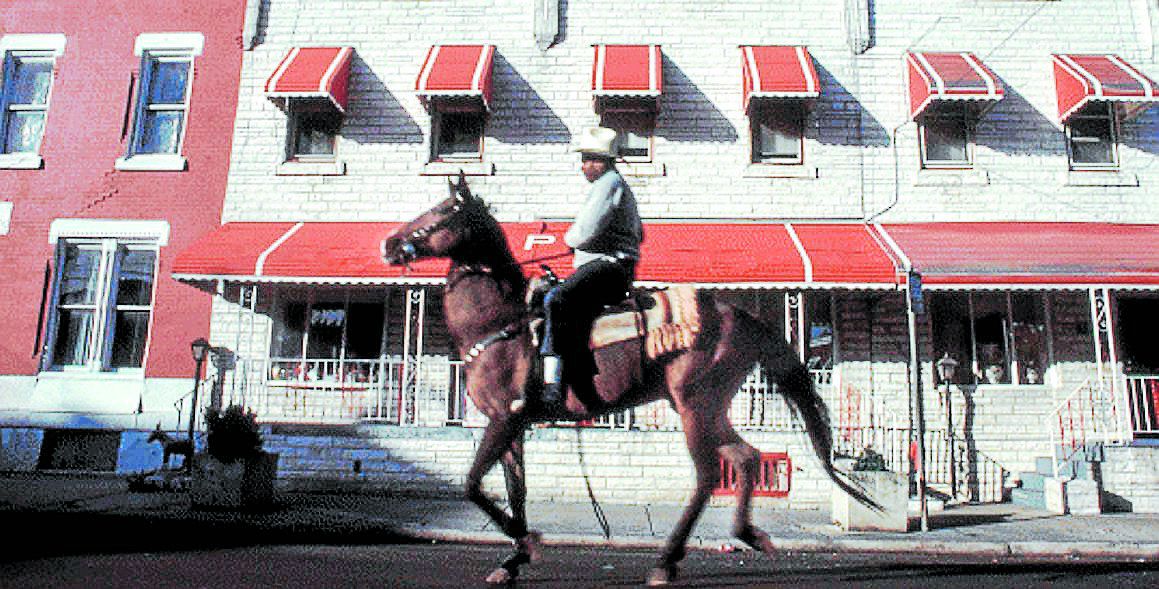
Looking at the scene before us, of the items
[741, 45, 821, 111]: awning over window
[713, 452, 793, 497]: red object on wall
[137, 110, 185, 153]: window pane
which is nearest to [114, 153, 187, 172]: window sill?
[137, 110, 185, 153]: window pane

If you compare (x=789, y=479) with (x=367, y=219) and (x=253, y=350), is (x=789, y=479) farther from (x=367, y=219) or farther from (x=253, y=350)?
(x=253, y=350)

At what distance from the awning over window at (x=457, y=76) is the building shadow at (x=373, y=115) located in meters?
0.62

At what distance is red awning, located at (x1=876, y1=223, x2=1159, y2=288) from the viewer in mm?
10734

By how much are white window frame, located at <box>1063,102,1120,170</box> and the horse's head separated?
39.7 feet

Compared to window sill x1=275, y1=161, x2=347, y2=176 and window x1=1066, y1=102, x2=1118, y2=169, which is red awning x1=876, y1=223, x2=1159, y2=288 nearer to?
window x1=1066, y1=102, x2=1118, y2=169

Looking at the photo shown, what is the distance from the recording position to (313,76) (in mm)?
12828

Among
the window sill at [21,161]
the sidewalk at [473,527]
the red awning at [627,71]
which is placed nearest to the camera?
the sidewalk at [473,527]

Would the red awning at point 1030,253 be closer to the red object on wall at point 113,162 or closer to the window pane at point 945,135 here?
the window pane at point 945,135

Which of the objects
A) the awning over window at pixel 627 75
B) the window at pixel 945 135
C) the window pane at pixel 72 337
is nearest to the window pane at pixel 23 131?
the window pane at pixel 72 337

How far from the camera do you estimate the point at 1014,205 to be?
42.6 feet

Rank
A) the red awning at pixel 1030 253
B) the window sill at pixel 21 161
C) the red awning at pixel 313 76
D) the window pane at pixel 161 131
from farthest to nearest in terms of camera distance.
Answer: the window pane at pixel 161 131, the window sill at pixel 21 161, the red awning at pixel 313 76, the red awning at pixel 1030 253

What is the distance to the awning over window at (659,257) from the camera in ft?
35.8

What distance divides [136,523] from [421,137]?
7.79 meters

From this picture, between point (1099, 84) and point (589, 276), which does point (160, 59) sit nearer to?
point (589, 276)
